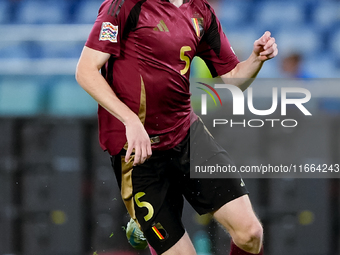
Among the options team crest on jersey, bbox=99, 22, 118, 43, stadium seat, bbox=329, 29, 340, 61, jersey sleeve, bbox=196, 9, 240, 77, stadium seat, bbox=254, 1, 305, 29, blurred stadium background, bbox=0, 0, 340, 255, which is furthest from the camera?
stadium seat, bbox=254, 1, 305, 29

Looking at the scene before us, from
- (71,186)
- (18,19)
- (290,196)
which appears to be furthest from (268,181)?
(18,19)

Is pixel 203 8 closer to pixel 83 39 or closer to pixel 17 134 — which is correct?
pixel 17 134

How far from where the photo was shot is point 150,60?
1.94 meters

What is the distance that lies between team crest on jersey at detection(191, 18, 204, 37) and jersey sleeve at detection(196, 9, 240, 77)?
118mm

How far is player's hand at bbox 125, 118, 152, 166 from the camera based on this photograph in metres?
1.73

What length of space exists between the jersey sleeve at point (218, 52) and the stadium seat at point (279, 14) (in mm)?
3505

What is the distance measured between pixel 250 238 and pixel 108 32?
3.33ft

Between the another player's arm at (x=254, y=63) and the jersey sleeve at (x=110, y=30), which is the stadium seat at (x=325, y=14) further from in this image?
the jersey sleeve at (x=110, y=30)

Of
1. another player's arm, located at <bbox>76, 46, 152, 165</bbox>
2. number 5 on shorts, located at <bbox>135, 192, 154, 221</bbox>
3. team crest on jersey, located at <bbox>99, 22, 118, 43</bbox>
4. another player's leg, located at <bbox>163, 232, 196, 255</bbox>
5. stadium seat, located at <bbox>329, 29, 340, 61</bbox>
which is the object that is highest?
team crest on jersey, located at <bbox>99, 22, 118, 43</bbox>

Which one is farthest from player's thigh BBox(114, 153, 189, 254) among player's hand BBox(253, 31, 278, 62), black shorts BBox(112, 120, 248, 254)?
player's hand BBox(253, 31, 278, 62)

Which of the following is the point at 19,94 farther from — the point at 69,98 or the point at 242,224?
the point at 242,224

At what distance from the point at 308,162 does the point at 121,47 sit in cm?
198

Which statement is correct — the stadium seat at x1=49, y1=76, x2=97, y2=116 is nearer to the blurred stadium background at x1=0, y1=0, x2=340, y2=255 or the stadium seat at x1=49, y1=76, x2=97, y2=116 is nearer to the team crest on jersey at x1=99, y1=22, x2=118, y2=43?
the blurred stadium background at x1=0, y1=0, x2=340, y2=255

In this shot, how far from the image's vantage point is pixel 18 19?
5758mm
